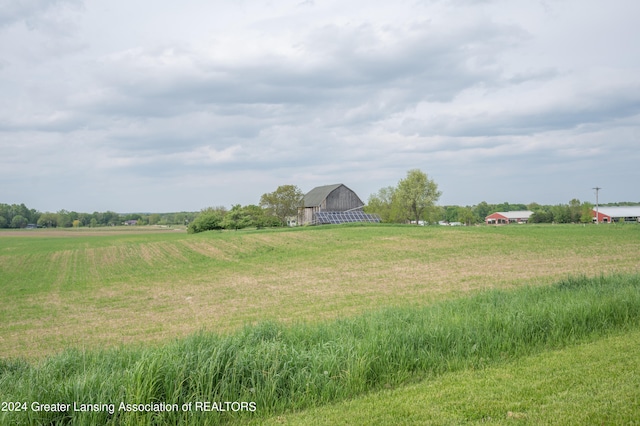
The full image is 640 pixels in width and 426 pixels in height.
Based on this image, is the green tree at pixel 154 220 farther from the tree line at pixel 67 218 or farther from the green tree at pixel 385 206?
the green tree at pixel 385 206

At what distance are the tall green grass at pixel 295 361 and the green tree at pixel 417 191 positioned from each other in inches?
3360

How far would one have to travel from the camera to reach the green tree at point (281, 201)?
9038cm

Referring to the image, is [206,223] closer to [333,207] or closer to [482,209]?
[333,207]

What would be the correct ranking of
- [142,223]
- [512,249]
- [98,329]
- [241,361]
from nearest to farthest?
1. [241,361]
2. [98,329]
3. [512,249]
4. [142,223]

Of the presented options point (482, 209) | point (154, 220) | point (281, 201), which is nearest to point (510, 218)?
point (482, 209)

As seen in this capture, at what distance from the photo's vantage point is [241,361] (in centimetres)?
691

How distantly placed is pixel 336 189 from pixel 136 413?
3406 inches

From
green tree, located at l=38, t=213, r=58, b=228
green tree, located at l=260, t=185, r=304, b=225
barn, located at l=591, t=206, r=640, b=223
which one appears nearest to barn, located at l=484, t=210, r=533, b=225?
barn, located at l=591, t=206, r=640, b=223

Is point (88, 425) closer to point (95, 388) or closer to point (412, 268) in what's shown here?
point (95, 388)

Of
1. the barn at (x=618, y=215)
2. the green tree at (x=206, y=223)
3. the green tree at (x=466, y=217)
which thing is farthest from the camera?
the green tree at (x=466, y=217)

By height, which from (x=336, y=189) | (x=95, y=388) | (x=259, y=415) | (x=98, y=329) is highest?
(x=336, y=189)

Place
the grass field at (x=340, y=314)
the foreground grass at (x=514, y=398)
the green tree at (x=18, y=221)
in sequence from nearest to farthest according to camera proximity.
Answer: the foreground grass at (x=514, y=398) < the grass field at (x=340, y=314) < the green tree at (x=18, y=221)

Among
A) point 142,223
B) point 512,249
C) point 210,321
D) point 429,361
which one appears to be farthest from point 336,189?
point 142,223

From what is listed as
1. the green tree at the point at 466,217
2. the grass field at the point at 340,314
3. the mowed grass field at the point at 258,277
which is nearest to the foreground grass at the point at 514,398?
the grass field at the point at 340,314
